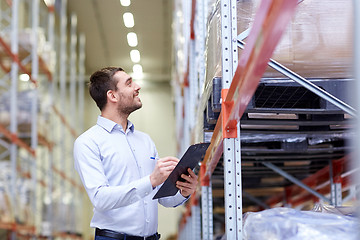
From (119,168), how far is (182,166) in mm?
535

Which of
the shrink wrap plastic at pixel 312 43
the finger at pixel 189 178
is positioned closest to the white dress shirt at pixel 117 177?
the finger at pixel 189 178

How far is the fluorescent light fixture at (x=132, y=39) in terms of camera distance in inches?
845

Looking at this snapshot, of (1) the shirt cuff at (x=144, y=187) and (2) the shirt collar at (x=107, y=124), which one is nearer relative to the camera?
(1) the shirt cuff at (x=144, y=187)

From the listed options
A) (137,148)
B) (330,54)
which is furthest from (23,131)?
(330,54)

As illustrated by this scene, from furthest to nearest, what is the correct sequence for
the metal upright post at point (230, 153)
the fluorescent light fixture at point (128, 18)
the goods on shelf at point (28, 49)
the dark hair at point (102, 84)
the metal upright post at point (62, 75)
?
the fluorescent light fixture at point (128, 18) → the metal upright post at point (62, 75) → the goods on shelf at point (28, 49) → the dark hair at point (102, 84) → the metal upright post at point (230, 153)

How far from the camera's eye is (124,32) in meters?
20.8

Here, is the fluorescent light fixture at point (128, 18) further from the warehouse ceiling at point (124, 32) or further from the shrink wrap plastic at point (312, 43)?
the shrink wrap plastic at point (312, 43)

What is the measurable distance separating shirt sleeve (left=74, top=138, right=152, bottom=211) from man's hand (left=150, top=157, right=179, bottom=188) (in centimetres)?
4

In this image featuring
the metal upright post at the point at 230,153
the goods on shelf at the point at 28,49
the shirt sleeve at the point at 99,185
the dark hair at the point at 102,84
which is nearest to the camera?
the metal upright post at the point at 230,153

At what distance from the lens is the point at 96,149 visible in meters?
3.62

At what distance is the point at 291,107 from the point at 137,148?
1.03m

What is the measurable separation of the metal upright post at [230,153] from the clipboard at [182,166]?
11.9 inches

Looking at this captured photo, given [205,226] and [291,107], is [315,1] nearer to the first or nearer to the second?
[291,107]

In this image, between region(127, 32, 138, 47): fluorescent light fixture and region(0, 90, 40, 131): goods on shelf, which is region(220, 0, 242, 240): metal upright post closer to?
region(0, 90, 40, 131): goods on shelf
